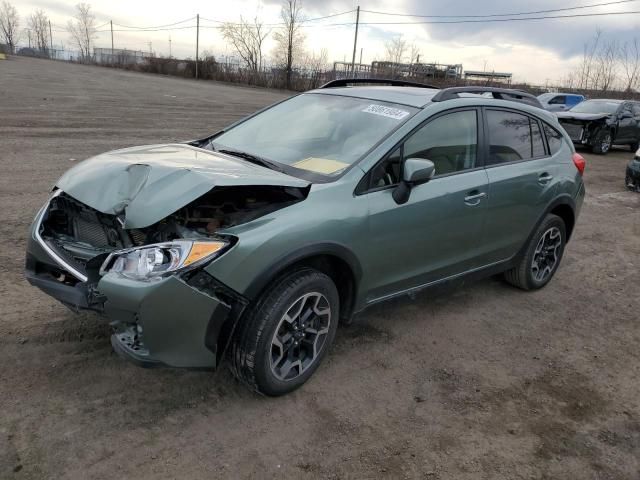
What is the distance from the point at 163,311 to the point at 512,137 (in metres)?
3.26

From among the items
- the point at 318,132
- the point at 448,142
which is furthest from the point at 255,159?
the point at 448,142

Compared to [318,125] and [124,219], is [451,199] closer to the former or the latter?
[318,125]

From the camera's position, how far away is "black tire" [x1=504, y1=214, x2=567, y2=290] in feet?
15.6

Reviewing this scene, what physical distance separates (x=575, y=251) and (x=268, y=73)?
44.4 meters

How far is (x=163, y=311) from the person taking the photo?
100 inches

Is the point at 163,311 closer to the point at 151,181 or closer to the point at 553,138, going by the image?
the point at 151,181

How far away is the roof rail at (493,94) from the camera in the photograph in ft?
12.8

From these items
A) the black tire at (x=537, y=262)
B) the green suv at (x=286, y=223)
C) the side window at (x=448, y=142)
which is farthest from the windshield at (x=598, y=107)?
the side window at (x=448, y=142)

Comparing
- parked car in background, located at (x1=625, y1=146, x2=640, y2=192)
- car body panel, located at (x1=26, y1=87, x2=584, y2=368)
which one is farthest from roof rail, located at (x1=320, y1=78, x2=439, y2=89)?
parked car in background, located at (x1=625, y1=146, x2=640, y2=192)

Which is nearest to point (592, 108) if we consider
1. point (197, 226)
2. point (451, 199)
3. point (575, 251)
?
point (575, 251)

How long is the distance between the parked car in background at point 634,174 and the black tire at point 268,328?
9552mm

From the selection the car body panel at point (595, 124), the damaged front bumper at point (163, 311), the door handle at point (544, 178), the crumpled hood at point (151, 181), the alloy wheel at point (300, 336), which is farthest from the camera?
the car body panel at point (595, 124)

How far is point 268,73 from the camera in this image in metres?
47.4

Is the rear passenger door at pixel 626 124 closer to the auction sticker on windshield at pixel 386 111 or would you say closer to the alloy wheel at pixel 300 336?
the auction sticker on windshield at pixel 386 111
